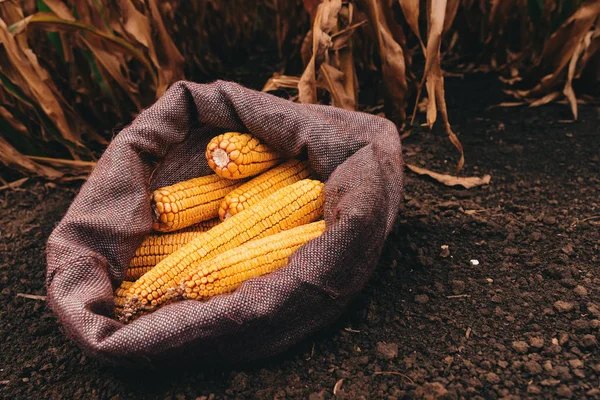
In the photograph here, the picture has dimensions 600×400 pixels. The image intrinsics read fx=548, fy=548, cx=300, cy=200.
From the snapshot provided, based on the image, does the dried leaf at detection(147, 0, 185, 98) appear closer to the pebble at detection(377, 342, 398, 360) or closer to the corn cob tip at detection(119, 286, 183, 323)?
the corn cob tip at detection(119, 286, 183, 323)

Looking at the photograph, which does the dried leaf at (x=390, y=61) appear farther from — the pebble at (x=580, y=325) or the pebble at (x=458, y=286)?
the pebble at (x=580, y=325)

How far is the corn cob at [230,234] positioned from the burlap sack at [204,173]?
0.28 feet

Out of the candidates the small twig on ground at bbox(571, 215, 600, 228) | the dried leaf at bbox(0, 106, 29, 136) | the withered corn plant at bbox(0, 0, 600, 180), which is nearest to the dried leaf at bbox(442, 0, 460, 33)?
the withered corn plant at bbox(0, 0, 600, 180)

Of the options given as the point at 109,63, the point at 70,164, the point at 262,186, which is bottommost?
the point at 70,164

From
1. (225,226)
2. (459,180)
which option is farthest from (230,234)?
(459,180)

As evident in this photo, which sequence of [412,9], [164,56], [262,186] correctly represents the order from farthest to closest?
1. [164,56]
2. [412,9]
3. [262,186]

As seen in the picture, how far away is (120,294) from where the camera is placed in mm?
1790

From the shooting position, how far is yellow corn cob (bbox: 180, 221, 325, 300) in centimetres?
169

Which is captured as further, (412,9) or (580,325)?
(412,9)

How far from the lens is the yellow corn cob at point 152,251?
6.40 ft

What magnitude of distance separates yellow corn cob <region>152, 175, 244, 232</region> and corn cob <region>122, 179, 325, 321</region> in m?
0.14

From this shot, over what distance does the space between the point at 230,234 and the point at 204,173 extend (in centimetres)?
42

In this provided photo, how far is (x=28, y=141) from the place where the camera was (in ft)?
10.4

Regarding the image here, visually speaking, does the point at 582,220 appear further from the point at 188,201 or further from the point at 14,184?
the point at 14,184
